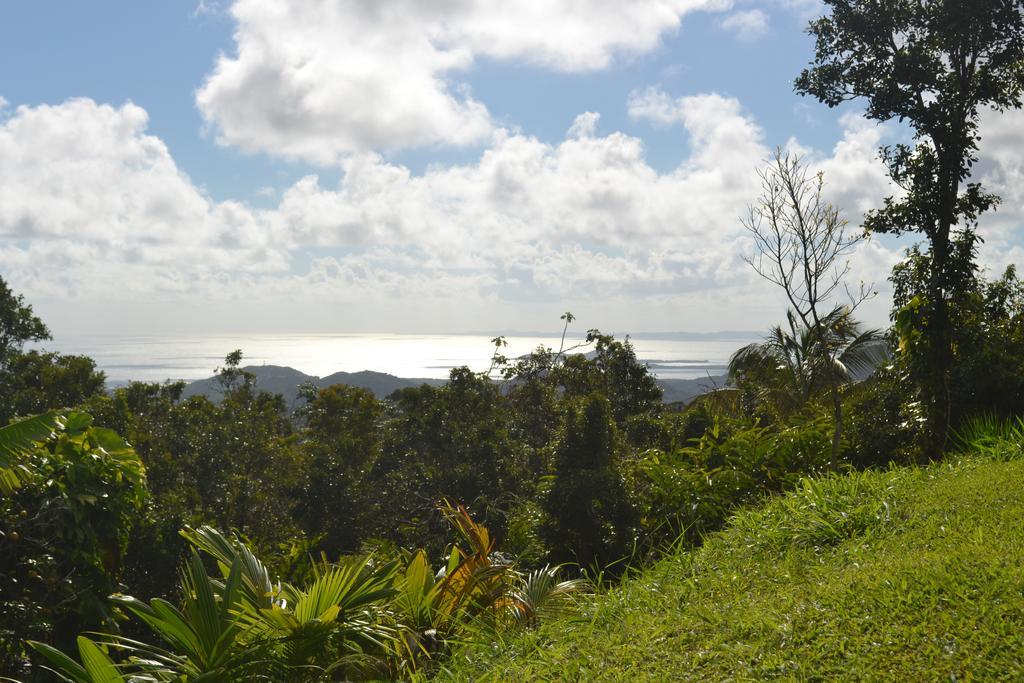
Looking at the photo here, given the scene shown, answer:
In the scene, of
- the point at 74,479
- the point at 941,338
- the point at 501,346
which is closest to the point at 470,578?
the point at 74,479

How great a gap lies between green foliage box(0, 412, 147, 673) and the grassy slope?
614 cm

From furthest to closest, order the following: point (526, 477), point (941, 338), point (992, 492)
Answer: point (526, 477), point (941, 338), point (992, 492)

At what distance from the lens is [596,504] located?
9.52 metres

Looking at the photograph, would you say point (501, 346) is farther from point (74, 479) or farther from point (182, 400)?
point (74, 479)

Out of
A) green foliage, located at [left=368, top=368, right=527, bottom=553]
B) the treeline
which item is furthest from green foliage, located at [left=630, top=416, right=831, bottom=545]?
green foliage, located at [left=368, top=368, right=527, bottom=553]

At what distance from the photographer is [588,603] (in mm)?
5258

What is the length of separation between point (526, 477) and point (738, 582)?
11831 mm

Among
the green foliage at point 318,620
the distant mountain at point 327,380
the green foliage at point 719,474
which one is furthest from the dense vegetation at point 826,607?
the distant mountain at point 327,380

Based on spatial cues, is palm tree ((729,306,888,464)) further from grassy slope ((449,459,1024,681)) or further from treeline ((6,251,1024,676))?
grassy slope ((449,459,1024,681))

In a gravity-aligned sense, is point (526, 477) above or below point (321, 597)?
below

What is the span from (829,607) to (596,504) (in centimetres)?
558

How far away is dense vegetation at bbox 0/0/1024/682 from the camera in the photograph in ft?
13.8

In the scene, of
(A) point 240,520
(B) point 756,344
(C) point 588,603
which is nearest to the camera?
(C) point 588,603

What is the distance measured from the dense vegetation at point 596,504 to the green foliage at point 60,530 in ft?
0.11
